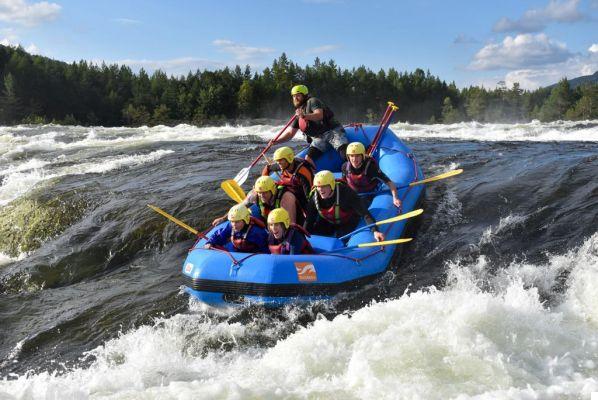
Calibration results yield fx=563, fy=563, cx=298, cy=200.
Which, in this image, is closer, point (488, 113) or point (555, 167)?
point (555, 167)

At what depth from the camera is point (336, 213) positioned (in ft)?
18.6

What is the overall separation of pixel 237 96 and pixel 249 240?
44.5m

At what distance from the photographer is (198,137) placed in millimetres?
17891

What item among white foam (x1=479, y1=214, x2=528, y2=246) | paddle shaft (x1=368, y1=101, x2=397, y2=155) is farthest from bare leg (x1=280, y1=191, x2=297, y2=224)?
paddle shaft (x1=368, y1=101, x2=397, y2=155)

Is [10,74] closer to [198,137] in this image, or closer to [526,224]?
[198,137]

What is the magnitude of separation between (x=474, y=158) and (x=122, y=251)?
22.5 feet

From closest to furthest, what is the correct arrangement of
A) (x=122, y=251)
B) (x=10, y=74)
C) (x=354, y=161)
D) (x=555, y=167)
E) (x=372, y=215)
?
1. (x=372, y=215)
2. (x=354, y=161)
3. (x=122, y=251)
4. (x=555, y=167)
5. (x=10, y=74)

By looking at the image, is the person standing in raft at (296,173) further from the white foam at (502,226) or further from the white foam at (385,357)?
the white foam at (502,226)

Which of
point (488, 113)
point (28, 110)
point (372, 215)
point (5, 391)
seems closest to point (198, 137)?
point (372, 215)

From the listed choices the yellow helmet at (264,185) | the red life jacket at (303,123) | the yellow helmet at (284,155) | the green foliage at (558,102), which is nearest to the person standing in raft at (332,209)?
the yellow helmet at (264,185)

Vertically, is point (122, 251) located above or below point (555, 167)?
below

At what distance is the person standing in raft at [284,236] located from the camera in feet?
16.4

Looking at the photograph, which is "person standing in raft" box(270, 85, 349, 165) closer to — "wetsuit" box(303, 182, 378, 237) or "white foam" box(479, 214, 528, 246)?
"wetsuit" box(303, 182, 378, 237)

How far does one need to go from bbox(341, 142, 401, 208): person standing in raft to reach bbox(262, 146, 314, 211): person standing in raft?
46 centimetres
